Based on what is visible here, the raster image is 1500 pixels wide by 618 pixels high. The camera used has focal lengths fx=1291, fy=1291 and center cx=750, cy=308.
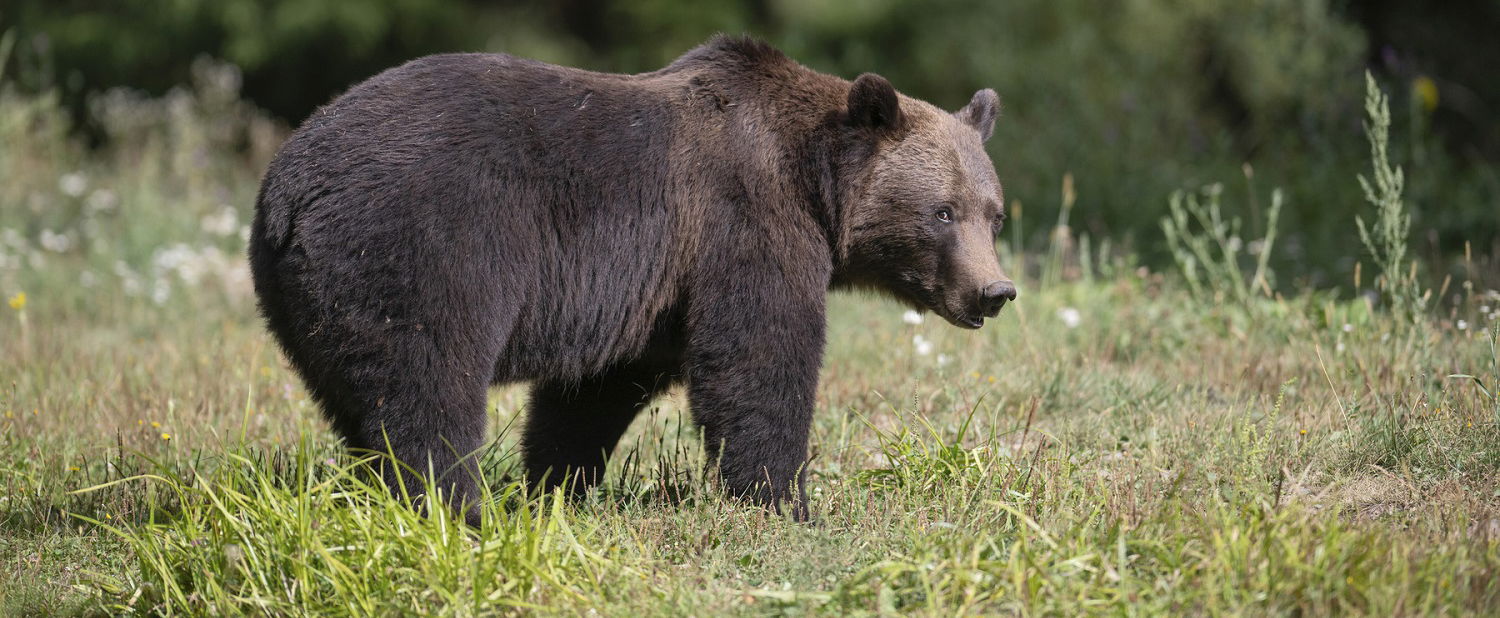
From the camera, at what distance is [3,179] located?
10.5 meters

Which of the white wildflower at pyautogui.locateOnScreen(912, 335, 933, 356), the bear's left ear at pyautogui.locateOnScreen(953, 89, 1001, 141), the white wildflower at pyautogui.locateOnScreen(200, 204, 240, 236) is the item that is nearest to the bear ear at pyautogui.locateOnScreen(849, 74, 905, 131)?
the bear's left ear at pyautogui.locateOnScreen(953, 89, 1001, 141)

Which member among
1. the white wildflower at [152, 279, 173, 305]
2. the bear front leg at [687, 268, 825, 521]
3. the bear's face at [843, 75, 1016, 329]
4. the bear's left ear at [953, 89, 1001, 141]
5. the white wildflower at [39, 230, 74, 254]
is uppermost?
the bear's left ear at [953, 89, 1001, 141]

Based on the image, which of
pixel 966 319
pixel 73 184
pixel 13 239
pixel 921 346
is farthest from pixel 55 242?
pixel 966 319

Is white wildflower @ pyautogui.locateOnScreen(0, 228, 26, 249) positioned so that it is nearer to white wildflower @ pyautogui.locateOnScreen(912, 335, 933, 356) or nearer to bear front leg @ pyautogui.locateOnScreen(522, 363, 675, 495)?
bear front leg @ pyautogui.locateOnScreen(522, 363, 675, 495)

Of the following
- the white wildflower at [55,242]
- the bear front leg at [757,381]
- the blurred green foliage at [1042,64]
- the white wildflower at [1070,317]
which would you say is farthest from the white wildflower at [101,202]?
the bear front leg at [757,381]

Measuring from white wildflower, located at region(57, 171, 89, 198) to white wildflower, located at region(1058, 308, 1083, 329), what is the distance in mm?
8038

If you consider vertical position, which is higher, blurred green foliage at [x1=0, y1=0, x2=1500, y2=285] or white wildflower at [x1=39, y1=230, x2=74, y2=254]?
blurred green foliage at [x1=0, y1=0, x2=1500, y2=285]

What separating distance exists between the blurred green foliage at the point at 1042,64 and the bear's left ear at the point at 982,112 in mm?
3835

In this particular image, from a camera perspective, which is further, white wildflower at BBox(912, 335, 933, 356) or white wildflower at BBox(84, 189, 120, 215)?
white wildflower at BBox(84, 189, 120, 215)

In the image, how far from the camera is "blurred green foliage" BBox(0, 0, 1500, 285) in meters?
9.47

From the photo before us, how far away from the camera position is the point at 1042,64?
39.3ft

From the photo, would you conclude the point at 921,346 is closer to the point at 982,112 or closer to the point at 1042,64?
the point at 982,112

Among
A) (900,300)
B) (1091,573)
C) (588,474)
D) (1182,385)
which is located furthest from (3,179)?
(1091,573)

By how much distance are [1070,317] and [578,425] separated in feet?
8.72
